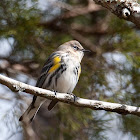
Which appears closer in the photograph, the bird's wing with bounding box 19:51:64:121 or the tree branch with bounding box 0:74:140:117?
the tree branch with bounding box 0:74:140:117

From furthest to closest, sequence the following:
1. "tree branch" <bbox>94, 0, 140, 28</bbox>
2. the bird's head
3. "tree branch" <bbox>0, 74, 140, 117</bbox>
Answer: the bird's head → "tree branch" <bbox>94, 0, 140, 28</bbox> → "tree branch" <bbox>0, 74, 140, 117</bbox>

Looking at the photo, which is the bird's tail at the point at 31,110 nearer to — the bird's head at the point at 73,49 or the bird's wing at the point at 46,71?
the bird's wing at the point at 46,71

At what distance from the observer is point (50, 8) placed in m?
5.02

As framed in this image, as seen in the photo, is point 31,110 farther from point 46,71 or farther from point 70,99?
point 70,99

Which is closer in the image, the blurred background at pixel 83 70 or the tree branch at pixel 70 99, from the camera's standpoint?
the tree branch at pixel 70 99

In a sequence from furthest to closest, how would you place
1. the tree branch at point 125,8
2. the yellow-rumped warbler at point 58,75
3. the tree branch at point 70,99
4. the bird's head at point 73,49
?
the bird's head at point 73,49 → the yellow-rumped warbler at point 58,75 → the tree branch at point 125,8 → the tree branch at point 70,99

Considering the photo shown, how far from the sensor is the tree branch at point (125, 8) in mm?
2771

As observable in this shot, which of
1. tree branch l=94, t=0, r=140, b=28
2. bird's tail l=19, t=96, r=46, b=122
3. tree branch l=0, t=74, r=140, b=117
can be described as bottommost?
bird's tail l=19, t=96, r=46, b=122

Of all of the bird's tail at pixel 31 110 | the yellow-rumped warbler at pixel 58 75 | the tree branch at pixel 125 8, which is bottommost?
the bird's tail at pixel 31 110

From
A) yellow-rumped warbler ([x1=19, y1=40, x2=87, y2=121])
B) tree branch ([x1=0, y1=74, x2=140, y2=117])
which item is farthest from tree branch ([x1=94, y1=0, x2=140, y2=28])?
yellow-rumped warbler ([x1=19, y1=40, x2=87, y2=121])

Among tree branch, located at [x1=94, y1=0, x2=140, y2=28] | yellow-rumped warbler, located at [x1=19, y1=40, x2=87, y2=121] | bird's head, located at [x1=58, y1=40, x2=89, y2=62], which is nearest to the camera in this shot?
tree branch, located at [x1=94, y1=0, x2=140, y2=28]

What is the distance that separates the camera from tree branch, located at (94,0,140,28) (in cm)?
277

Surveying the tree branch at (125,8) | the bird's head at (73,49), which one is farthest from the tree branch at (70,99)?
the bird's head at (73,49)

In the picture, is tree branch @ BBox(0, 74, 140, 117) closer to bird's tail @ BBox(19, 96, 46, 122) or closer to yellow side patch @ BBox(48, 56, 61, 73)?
yellow side patch @ BBox(48, 56, 61, 73)
